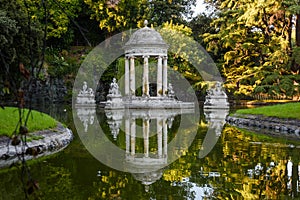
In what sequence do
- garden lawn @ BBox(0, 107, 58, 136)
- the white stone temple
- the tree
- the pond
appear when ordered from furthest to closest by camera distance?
the tree
the white stone temple
garden lawn @ BBox(0, 107, 58, 136)
the pond

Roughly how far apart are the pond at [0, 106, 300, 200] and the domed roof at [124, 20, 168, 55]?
59.7 feet

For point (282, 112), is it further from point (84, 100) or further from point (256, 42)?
point (84, 100)

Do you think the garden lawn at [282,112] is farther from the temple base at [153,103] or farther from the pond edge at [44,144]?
the temple base at [153,103]

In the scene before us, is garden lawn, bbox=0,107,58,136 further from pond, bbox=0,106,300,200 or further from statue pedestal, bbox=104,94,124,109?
statue pedestal, bbox=104,94,124,109

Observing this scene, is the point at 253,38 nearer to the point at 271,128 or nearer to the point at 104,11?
the point at 104,11

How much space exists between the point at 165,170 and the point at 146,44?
73.6ft

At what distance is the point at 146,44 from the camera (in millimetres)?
28516

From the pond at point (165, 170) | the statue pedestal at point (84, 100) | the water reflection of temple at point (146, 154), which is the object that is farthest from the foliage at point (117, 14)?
the pond at point (165, 170)

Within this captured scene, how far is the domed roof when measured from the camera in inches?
1125

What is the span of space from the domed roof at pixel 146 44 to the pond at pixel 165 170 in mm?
18208

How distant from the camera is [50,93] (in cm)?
3231

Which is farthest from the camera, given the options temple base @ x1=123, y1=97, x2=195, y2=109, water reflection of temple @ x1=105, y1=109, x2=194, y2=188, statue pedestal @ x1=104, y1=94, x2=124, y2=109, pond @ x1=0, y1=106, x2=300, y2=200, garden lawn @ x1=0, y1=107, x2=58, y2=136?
temple base @ x1=123, y1=97, x2=195, y2=109

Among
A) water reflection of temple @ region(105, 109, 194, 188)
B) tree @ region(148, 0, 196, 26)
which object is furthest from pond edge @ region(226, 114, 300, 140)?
tree @ region(148, 0, 196, 26)

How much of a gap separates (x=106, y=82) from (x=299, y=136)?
2569 cm
